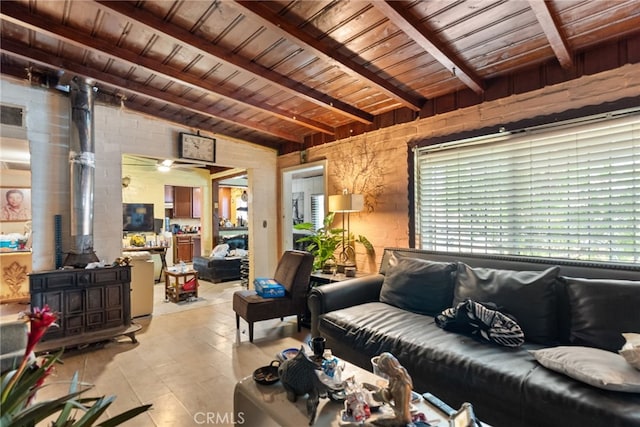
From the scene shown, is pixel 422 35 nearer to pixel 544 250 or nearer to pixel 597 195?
pixel 597 195

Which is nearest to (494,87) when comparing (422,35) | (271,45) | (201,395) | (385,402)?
(422,35)

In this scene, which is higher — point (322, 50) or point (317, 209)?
point (322, 50)

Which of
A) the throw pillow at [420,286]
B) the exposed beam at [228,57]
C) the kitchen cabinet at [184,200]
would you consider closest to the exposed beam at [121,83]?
the exposed beam at [228,57]

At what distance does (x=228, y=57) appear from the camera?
2.67 m

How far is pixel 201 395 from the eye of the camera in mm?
2248

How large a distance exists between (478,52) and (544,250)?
167 cm

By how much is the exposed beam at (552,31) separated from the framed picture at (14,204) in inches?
262

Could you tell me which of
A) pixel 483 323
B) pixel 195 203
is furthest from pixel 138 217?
pixel 483 323

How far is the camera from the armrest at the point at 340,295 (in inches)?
109

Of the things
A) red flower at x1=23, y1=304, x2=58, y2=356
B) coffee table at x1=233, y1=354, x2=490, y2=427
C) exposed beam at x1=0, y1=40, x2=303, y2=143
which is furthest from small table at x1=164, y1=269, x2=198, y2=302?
red flower at x1=23, y1=304, x2=58, y2=356

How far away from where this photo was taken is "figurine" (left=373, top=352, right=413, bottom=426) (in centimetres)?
122

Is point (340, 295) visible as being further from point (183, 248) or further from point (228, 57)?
point (183, 248)

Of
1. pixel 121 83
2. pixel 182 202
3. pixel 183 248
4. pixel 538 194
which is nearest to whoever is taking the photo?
pixel 538 194

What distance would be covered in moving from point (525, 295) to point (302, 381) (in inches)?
62.5
